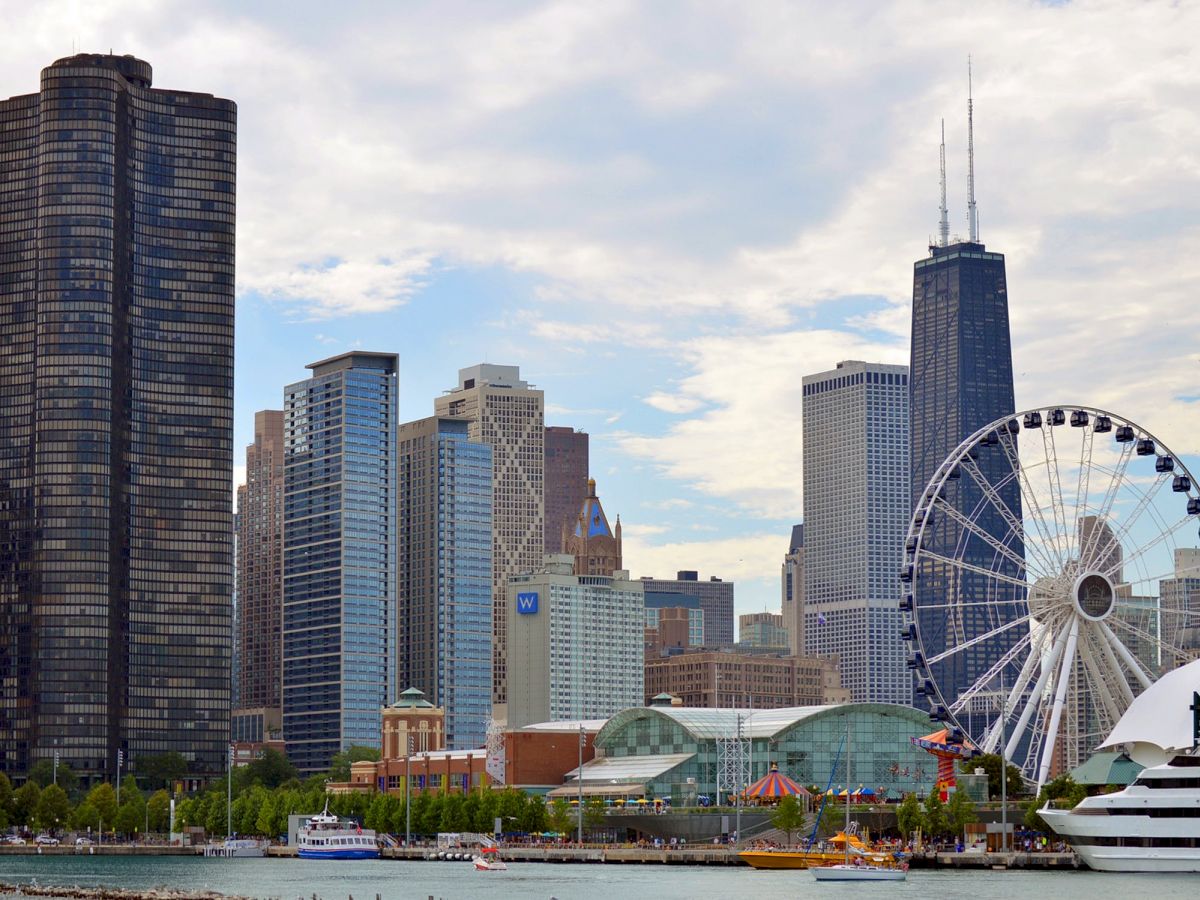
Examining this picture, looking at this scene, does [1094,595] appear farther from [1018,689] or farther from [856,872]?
[856,872]

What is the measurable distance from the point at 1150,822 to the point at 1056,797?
87.8 ft

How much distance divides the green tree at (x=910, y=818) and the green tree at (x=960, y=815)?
2530mm

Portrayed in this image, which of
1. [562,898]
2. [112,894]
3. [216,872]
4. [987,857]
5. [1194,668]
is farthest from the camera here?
[216,872]

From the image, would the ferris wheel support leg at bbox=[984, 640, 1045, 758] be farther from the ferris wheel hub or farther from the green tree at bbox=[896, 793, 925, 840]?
the green tree at bbox=[896, 793, 925, 840]

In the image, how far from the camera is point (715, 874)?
588 feet

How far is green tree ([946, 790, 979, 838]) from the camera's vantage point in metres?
190

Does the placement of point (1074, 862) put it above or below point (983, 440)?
below

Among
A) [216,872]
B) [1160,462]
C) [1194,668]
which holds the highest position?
[1160,462]

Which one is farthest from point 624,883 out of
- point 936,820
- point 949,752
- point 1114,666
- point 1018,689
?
point 1114,666

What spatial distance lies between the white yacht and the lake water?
1.37 metres

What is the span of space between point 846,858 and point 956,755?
22.7 m

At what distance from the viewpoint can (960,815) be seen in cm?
19000

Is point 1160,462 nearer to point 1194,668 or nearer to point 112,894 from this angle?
point 1194,668

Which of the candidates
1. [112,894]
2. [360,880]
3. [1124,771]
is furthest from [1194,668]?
[112,894]
